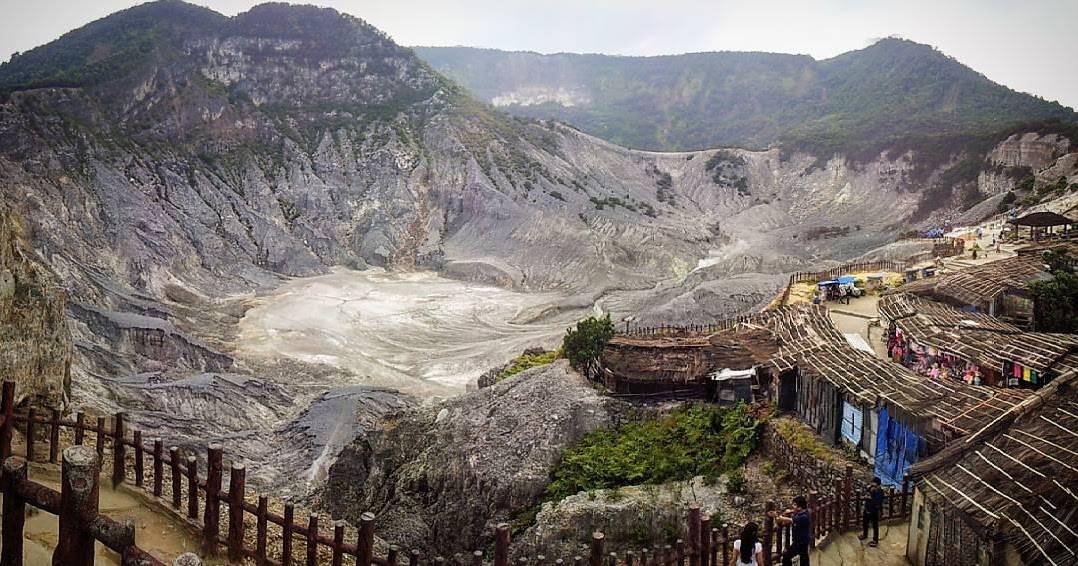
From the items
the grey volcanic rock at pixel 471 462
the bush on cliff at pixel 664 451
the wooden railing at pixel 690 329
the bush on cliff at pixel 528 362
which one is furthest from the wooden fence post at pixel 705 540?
the bush on cliff at pixel 528 362

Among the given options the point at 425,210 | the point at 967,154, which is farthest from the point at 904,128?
the point at 425,210

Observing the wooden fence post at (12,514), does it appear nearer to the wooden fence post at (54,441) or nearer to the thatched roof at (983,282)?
the wooden fence post at (54,441)

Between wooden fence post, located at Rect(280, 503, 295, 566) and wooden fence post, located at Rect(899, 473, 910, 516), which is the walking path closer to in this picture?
wooden fence post, located at Rect(899, 473, 910, 516)

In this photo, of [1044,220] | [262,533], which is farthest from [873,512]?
[1044,220]

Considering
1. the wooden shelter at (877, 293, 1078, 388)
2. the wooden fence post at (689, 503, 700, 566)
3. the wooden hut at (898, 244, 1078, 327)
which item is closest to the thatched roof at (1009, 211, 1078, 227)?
the wooden hut at (898, 244, 1078, 327)

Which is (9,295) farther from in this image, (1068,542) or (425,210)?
(425,210)

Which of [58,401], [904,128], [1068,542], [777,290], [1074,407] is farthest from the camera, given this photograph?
[904,128]
